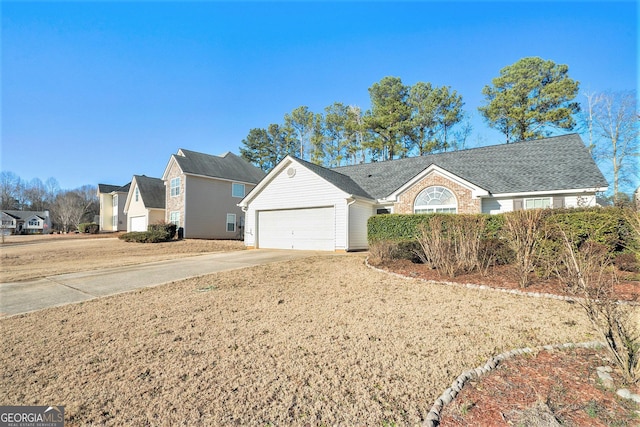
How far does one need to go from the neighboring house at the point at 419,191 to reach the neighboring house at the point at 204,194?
776 centimetres

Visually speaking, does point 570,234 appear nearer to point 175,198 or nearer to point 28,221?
point 175,198

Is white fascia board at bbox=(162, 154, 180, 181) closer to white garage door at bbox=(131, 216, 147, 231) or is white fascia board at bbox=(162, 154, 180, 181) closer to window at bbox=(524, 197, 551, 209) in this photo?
white garage door at bbox=(131, 216, 147, 231)

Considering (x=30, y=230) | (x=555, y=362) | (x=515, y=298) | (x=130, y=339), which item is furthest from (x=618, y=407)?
(x=30, y=230)

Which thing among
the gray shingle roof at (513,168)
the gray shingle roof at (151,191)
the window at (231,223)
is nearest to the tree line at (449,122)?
the gray shingle roof at (513,168)

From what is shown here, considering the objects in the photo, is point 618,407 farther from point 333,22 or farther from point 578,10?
point 333,22

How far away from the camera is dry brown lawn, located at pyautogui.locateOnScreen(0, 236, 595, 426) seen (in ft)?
7.71

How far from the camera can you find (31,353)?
345cm

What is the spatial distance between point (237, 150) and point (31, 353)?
1569 inches

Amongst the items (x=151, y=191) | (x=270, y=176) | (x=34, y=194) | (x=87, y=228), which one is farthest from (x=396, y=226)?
(x=34, y=194)

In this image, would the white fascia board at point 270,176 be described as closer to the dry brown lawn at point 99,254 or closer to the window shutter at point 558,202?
the dry brown lawn at point 99,254

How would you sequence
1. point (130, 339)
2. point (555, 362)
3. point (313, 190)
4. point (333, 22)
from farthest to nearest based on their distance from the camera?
point (313, 190)
point (333, 22)
point (130, 339)
point (555, 362)

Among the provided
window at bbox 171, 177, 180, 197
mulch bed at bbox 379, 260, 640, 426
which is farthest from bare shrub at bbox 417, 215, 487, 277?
window at bbox 171, 177, 180, 197

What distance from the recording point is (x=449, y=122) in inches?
1105

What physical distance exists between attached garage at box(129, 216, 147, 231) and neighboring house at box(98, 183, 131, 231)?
6926 mm
